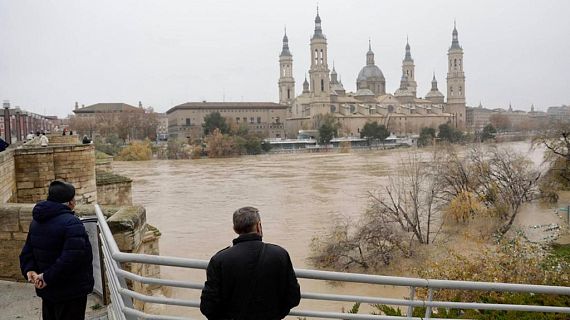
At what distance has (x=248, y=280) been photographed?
104 inches

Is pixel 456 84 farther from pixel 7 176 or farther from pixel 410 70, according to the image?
pixel 7 176

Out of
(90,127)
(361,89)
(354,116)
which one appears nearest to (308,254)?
(90,127)

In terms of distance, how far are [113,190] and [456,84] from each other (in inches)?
4758

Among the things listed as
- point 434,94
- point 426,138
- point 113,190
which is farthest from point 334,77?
point 113,190

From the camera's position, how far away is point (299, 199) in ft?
98.8

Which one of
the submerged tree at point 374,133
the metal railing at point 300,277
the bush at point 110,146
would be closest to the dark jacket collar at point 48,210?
the metal railing at point 300,277

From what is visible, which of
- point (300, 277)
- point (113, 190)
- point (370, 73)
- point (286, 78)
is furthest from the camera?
point (370, 73)

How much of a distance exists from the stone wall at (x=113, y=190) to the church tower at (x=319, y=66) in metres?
89.9

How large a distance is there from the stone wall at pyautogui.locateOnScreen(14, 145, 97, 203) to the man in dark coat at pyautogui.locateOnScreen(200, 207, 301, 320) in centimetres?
953

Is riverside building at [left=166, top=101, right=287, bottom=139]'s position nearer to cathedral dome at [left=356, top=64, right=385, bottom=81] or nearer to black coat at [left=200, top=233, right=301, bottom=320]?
cathedral dome at [left=356, top=64, right=385, bottom=81]

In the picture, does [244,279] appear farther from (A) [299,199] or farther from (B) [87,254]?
(A) [299,199]

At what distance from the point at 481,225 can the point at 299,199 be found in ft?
39.6

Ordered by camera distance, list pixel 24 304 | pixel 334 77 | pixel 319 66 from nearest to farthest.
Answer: pixel 24 304 < pixel 319 66 < pixel 334 77

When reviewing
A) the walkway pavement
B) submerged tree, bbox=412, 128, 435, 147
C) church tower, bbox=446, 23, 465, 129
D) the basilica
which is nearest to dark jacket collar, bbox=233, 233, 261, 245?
the walkway pavement
